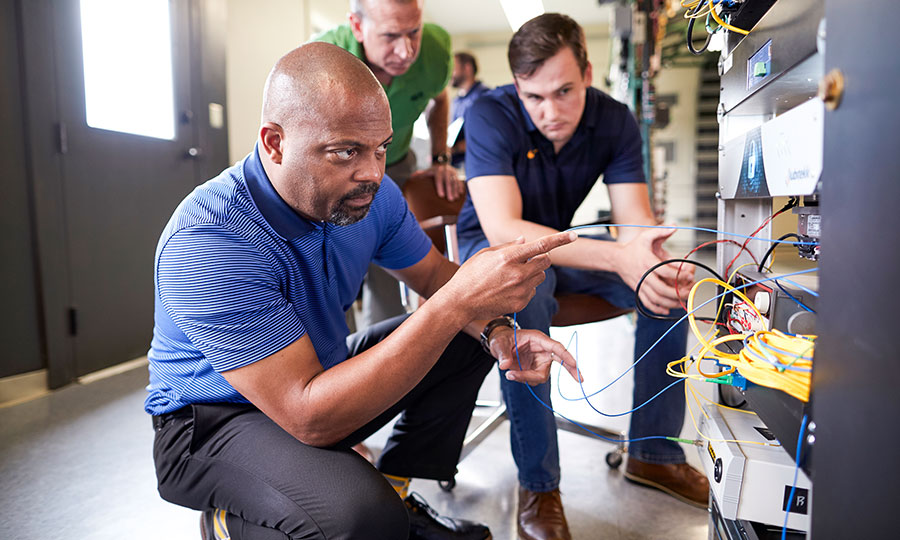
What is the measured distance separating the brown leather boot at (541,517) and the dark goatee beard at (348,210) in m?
0.71

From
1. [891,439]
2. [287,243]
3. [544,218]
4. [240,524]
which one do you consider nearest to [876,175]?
[891,439]

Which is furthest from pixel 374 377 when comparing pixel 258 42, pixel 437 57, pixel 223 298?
pixel 258 42

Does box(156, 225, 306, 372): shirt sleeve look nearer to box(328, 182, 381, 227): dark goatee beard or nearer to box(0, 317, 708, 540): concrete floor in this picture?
box(328, 182, 381, 227): dark goatee beard

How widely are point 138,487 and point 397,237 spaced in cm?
95

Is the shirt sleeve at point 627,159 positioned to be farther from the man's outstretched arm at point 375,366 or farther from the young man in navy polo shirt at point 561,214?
the man's outstretched arm at point 375,366

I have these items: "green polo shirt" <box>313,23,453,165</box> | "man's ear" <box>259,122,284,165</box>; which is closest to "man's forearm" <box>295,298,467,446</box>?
"man's ear" <box>259,122,284,165</box>

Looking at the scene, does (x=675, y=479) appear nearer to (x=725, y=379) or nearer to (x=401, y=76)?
(x=725, y=379)

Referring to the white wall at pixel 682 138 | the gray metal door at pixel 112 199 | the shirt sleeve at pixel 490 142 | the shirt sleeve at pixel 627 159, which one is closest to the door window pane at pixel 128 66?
the gray metal door at pixel 112 199

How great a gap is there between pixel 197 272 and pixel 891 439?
0.81 m

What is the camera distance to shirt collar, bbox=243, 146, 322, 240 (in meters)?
0.95

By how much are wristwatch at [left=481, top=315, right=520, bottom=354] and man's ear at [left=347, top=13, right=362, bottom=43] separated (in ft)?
3.56

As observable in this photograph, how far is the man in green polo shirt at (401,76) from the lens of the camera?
5.62ft

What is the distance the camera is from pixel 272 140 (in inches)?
36.8

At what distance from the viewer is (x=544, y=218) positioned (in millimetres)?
1583
